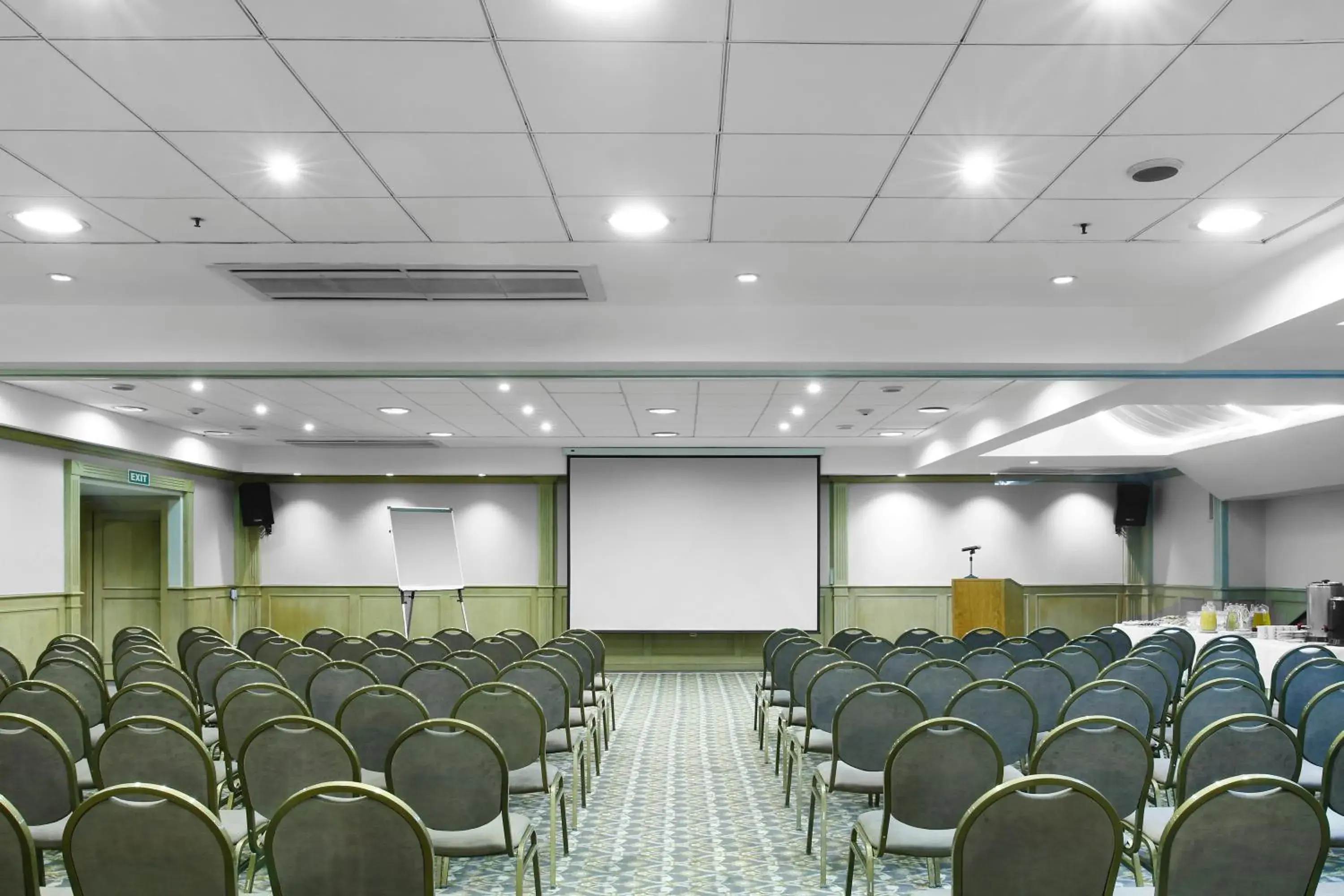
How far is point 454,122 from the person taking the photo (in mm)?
4270

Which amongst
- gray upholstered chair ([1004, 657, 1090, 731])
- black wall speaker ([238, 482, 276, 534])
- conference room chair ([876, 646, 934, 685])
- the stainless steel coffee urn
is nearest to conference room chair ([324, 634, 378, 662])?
conference room chair ([876, 646, 934, 685])

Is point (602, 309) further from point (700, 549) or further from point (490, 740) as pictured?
point (700, 549)

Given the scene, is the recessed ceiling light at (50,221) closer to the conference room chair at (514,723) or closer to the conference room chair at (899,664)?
the conference room chair at (514,723)

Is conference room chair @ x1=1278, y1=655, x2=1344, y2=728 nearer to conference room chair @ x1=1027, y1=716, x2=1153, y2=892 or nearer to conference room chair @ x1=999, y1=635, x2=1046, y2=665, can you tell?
conference room chair @ x1=999, y1=635, x2=1046, y2=665

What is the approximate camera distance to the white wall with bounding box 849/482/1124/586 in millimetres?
17156

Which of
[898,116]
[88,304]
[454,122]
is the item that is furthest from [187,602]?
[898,116]

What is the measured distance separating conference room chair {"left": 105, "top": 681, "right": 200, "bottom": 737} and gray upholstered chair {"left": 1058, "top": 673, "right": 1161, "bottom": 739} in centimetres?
487

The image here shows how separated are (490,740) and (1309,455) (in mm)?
10725

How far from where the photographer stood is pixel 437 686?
6.77m

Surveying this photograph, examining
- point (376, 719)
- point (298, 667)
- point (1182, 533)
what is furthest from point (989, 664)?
point (1182, 533)

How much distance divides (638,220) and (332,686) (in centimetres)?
354

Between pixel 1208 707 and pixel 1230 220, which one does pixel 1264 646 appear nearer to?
pixel 1208 707

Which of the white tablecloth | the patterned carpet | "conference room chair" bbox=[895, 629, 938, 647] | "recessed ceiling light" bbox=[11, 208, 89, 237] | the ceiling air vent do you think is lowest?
the patterned carpet

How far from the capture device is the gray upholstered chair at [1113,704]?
5.84 meters
